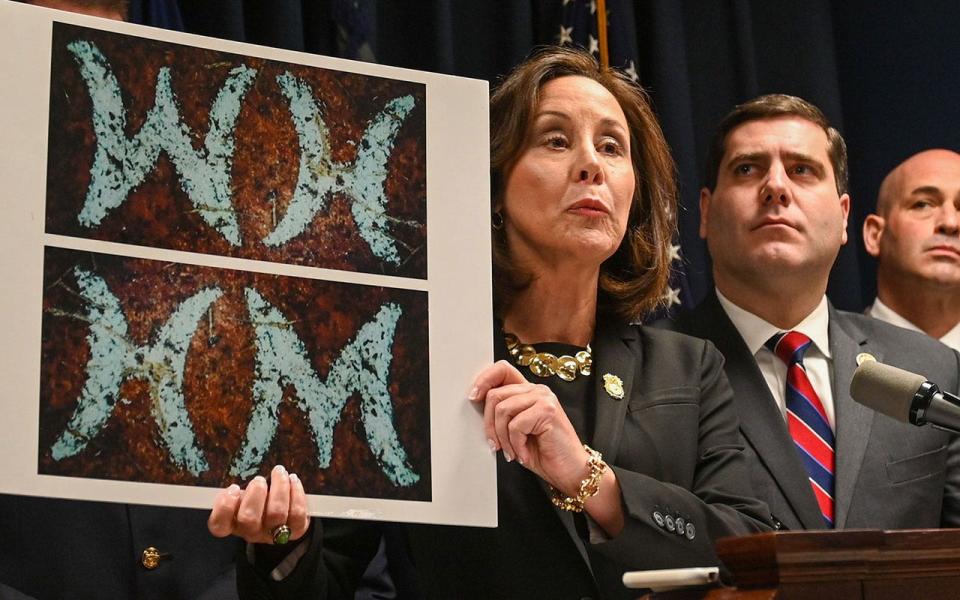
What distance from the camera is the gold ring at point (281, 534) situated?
200 cm

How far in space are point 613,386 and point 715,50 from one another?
222 centimetres

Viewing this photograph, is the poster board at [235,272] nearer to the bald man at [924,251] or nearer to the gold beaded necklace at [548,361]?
the gold beaded necklace at [548,361]

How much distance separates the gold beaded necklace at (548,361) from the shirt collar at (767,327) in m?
0.81

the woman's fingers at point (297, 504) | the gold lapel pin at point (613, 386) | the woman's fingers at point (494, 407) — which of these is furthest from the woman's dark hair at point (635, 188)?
the woman's fingers at point (297, 504)

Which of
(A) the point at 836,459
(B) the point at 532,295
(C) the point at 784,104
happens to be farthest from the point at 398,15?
(A) the point at 836,459

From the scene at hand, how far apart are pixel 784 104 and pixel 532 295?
3.97 ft

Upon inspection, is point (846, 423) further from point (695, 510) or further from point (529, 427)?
point (529, 427)

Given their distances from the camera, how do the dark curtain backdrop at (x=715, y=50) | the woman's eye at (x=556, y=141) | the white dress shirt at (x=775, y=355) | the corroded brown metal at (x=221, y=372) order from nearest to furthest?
the corroded brown metal at (x=221, y=372)
the woman's eye at (x=556, y=141)
the white dress shirt at (x=775, y=355)
the dark curtain backdrop at (x=715, y=50)

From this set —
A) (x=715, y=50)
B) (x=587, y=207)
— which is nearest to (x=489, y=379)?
(x=587, y=207)

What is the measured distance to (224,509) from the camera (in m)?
1.95

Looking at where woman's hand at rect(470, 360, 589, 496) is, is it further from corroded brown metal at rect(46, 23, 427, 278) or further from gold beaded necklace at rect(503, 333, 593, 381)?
gold beaded necklace at rect(503, 333, 593, 381)

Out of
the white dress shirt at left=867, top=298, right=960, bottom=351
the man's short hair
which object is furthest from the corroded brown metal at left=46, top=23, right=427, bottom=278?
the white dress shirt at left=867, top=298, right=960, bottom=351

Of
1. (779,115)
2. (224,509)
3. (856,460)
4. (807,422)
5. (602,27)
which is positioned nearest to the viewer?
(224,509)

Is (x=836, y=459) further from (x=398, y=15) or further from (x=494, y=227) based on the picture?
(x=398, y=15)
